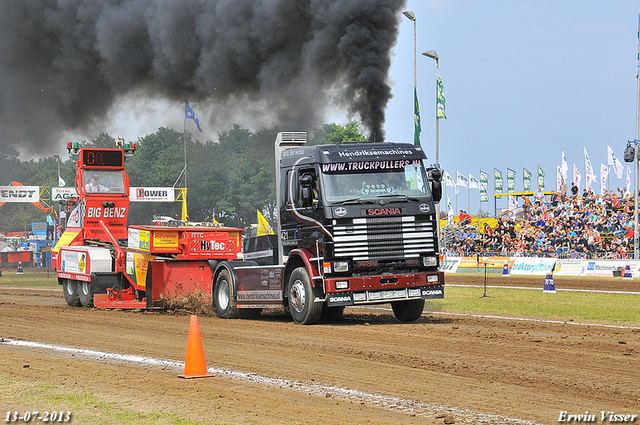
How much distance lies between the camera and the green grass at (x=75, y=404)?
608cm

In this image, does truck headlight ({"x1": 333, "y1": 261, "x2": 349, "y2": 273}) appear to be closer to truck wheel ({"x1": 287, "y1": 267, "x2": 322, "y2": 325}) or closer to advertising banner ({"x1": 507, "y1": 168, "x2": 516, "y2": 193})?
truck wheel ({"x1": 287, "y1": 267, "x2": 322, "y2": 325})

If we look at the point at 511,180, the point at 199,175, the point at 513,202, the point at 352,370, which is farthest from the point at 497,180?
the point at 352,370

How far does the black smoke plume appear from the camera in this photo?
18.3 metres

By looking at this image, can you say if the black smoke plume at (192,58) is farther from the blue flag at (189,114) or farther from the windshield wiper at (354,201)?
the windshield wiper at (354,201)

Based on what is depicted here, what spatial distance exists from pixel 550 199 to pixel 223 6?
2784cm

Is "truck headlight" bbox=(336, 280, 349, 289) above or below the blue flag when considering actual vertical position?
below

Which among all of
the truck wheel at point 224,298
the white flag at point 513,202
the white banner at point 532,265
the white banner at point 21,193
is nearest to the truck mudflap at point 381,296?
the truck wheel at point 224,298

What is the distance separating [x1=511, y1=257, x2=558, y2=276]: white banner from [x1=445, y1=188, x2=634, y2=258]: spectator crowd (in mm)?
1603

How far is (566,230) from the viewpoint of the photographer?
1431 inches

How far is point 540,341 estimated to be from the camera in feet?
36.0

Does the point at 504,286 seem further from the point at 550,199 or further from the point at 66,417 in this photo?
the point at 66,417

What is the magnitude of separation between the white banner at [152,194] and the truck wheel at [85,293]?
2719 cm

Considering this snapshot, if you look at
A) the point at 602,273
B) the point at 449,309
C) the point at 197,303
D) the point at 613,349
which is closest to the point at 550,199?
the point at 602,273

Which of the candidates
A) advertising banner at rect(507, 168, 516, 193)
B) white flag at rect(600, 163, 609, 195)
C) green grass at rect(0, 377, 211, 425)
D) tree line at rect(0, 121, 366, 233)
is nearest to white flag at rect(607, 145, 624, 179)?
white flag at rect(600, 163, 609, 195)
